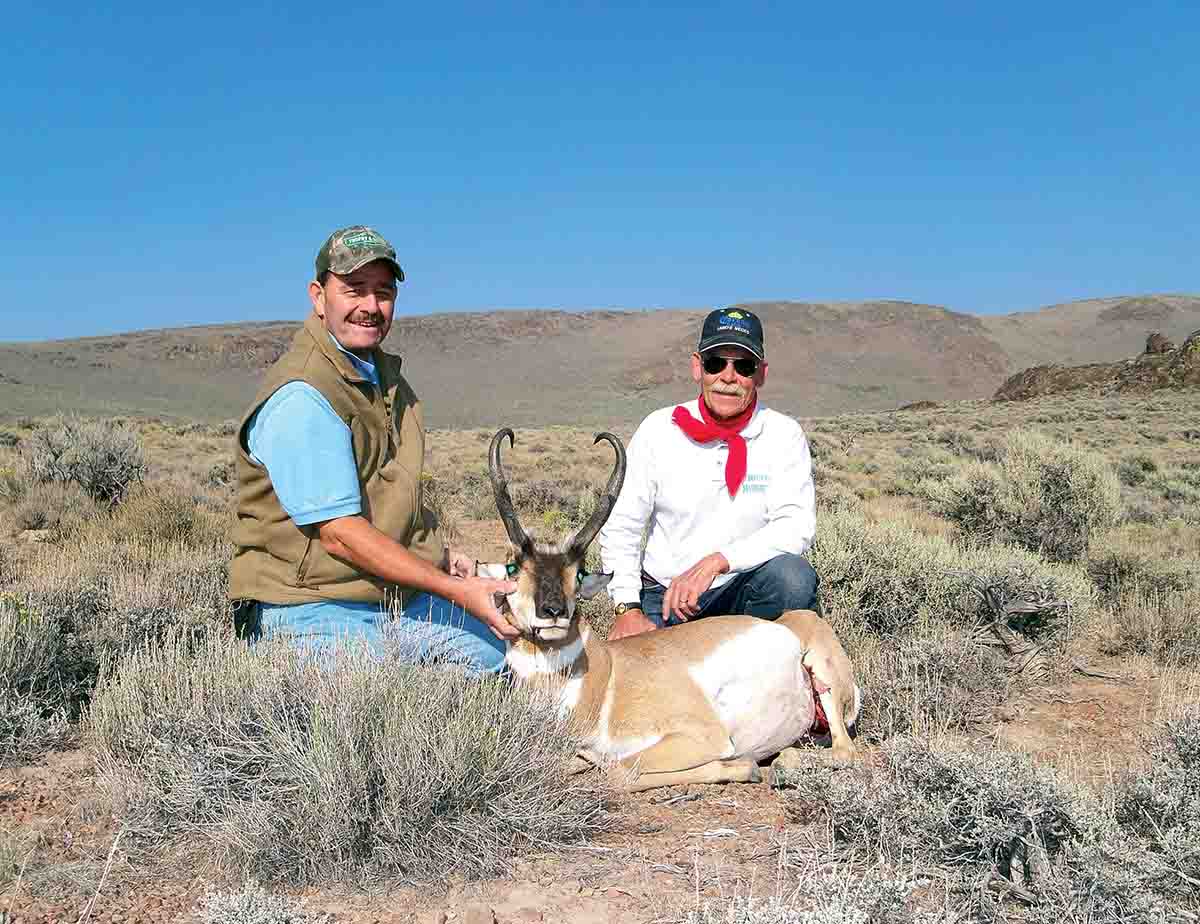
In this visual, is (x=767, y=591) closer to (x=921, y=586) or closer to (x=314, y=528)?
(x=314, y=528)

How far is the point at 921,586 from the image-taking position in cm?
849

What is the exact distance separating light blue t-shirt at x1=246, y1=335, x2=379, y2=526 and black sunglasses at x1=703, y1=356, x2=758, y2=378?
248cm

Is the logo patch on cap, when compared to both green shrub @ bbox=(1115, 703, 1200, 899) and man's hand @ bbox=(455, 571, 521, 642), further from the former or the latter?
green shrub @ bbox=(1115, 703, 1200, 899)

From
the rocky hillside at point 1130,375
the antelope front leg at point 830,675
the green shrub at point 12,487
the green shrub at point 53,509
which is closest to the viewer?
the antelope front leg at point 830,675

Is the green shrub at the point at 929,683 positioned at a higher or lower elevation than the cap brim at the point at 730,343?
lower

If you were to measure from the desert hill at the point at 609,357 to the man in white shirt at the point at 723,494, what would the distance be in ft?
173

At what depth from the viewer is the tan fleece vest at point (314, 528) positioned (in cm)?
492

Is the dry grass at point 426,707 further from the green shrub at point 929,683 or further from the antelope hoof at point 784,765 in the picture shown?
the antelope hoof at point 784,765

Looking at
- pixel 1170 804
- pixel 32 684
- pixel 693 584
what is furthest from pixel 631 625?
pixel 32 684

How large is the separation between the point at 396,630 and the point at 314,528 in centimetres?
68

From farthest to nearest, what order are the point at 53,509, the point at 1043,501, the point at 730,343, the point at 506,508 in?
the point at 1043,501
the point at 53,509
the point at 730,343
the point at 506,508

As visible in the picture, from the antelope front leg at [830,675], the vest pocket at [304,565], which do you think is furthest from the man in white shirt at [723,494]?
the vest pocket at [304,565]

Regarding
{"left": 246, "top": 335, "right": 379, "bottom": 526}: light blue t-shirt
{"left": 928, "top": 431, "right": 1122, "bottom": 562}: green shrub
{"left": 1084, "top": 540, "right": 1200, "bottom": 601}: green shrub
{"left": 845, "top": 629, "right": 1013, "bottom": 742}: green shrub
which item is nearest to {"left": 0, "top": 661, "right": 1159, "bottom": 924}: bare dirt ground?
{"left": 845, "top": 629, "right": 1013, "bottom": 742}: green shrub

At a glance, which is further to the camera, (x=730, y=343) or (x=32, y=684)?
(x=730, y=343)
